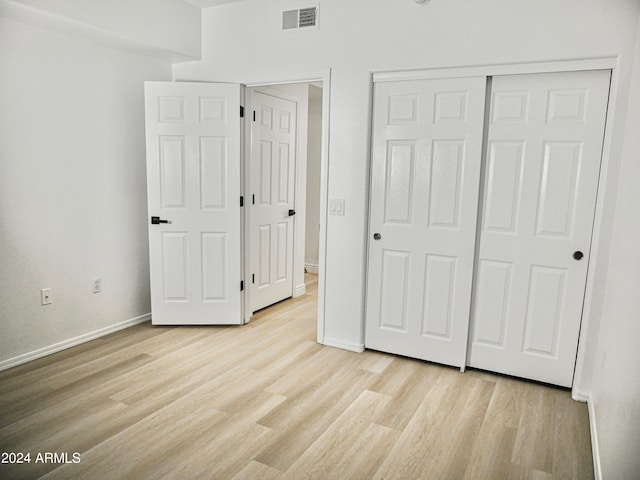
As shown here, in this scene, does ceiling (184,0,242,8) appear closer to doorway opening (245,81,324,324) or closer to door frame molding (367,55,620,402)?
doorway opening (245,81,324,324)

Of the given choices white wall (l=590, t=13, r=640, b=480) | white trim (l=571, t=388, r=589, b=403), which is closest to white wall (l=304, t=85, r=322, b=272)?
white trim (l=571, t=388, r=589, b=403)

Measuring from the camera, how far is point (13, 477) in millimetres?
1984

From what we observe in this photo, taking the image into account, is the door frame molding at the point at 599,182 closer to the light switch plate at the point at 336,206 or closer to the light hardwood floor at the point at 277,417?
the light hardwood floor at the point at 277,417

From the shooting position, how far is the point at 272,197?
441cm

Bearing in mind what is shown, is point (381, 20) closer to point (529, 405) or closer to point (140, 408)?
point (529, 405)

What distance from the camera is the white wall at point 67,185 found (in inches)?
118

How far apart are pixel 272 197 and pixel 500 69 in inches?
91.7

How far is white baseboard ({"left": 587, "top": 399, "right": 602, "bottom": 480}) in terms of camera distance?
2.06 metres

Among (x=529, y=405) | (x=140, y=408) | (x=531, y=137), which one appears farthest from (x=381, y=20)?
(x=140, y=408)

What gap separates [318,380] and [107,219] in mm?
2123

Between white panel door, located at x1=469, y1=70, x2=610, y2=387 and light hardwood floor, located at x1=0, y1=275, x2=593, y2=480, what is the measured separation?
30 cm

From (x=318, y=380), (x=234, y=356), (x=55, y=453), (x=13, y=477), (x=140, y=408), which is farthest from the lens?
(x=234, y=356)

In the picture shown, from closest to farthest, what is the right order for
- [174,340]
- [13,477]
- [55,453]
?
[13,477] → [55,453] → [174,340]

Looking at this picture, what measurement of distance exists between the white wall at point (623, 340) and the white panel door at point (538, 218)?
0.78 ft
